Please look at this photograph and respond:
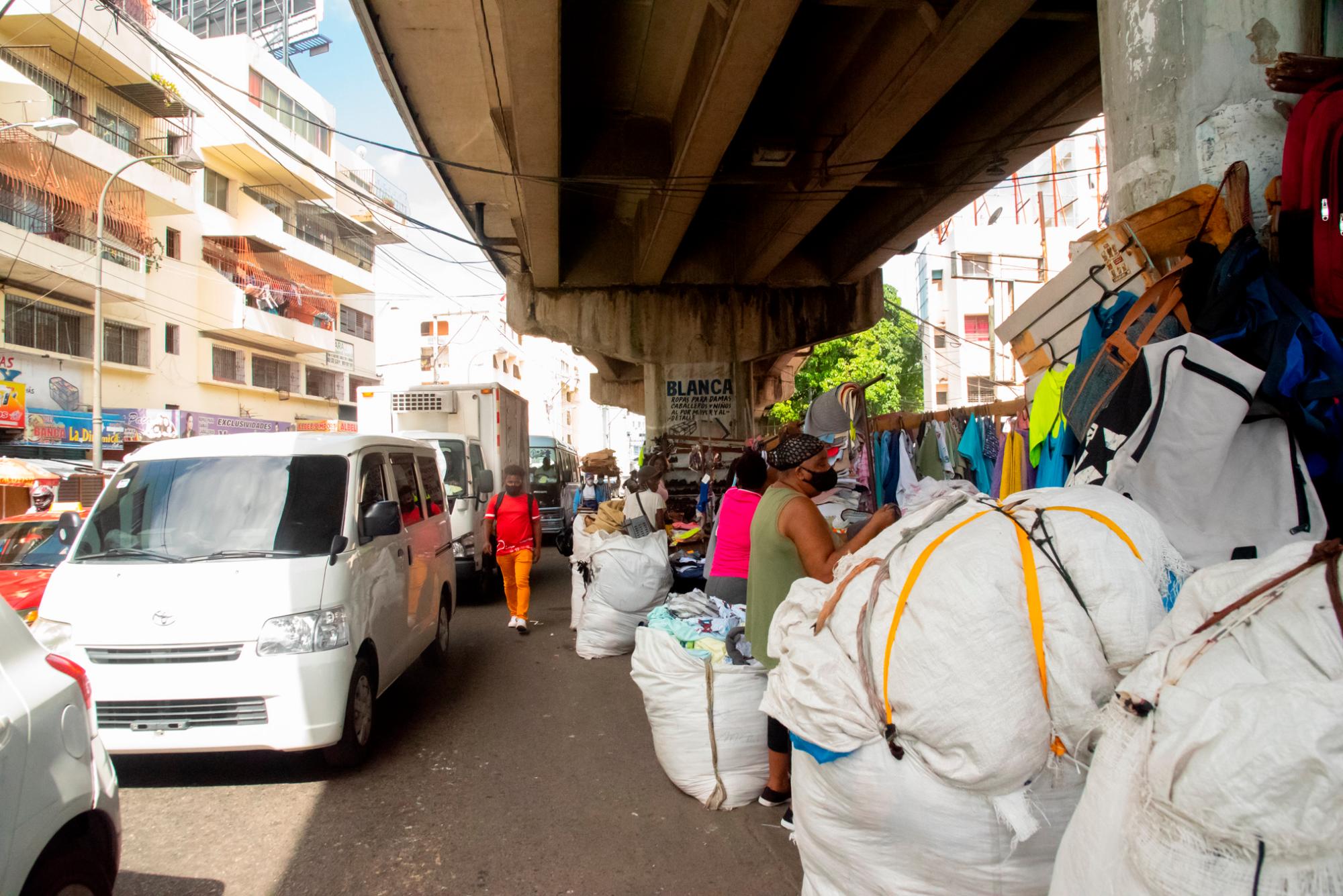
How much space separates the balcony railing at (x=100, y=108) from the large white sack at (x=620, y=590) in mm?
18642

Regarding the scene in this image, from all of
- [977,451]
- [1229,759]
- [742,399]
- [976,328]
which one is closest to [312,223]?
[742,399]

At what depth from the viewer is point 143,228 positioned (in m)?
25.1

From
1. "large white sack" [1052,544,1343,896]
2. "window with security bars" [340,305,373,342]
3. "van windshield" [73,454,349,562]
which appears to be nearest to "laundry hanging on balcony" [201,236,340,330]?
"window with security bars" [340,305,373,342]

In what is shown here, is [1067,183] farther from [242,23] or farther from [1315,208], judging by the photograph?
[242,23]

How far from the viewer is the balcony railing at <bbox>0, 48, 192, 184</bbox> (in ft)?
70.1

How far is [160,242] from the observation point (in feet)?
87.6

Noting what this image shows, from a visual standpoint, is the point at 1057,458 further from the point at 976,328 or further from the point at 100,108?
the point at 976,328

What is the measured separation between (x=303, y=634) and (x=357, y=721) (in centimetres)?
77

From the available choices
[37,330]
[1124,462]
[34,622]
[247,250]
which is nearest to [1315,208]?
[1124,462]

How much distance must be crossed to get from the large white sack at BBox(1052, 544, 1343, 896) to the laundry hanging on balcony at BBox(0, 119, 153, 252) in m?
24.4

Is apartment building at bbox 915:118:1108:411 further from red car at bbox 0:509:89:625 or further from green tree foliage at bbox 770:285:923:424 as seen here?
red car at bbox 0:509:89:625

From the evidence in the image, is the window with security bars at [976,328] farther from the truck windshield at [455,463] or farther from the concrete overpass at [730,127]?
the truck windshield at [455,463]

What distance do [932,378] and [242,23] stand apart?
4138 cm

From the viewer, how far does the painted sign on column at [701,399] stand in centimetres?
1521
